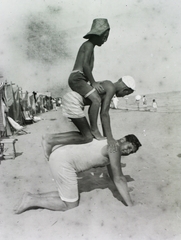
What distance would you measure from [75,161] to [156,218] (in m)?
1.19

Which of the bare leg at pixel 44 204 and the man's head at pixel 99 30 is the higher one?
the man's head at pixel 99 30

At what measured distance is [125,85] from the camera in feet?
10.8

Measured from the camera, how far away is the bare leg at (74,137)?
3361 mm

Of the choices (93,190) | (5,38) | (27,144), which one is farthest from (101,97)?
(27,144)

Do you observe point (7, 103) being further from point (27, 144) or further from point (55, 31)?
point (55, 31)

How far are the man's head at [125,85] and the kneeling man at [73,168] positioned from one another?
0.67 m

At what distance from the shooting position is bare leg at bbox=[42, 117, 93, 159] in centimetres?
336

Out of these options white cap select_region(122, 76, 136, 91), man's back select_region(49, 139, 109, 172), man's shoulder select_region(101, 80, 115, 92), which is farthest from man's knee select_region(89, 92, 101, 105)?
man's back select_region(49, 139, 109, 172)

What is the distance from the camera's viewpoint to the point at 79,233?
2709 mm

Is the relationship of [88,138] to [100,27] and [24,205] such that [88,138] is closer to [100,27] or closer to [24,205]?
[24,205]

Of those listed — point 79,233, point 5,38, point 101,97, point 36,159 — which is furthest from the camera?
point 36,159

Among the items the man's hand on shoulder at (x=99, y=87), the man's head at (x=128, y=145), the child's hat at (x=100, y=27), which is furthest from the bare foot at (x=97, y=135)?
the child's hat at (x=100, y=27)

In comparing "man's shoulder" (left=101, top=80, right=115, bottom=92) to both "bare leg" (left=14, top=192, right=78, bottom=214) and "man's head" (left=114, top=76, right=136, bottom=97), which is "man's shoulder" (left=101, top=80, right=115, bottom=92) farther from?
"bare leg" (left=14, top=192, right=78, bottom=214)

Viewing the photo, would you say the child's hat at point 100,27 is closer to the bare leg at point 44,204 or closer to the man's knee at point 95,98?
the man's knee at point 95,98
